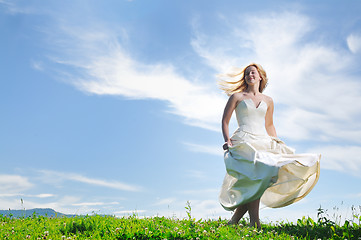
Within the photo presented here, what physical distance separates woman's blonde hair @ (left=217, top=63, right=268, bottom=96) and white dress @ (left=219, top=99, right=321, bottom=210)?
0.69 m

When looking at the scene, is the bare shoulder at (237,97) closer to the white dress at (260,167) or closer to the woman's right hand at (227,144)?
the white dress at (260,167)

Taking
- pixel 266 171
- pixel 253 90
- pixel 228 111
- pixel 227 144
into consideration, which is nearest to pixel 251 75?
pixel 253 90

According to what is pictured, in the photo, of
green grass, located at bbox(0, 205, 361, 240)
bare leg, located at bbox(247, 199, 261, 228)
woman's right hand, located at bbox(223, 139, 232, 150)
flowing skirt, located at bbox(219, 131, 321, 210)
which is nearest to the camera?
green grass, located at bbox(0, 205, 361, 240)

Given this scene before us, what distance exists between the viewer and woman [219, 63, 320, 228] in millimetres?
8172

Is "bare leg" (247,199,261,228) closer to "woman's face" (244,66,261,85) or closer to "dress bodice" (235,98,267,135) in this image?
"dress bodice" (235,98,267,135)

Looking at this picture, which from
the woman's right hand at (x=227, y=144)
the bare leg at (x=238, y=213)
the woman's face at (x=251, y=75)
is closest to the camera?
the woman's right hand at (x=227, y=144)

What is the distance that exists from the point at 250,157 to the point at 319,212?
1.97 m

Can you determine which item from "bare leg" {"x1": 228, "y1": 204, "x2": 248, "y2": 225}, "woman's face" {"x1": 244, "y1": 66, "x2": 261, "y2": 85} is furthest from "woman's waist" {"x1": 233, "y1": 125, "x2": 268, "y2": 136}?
"bare leg" {"x1": 228, "y1": 204, "x2": 248, "y2": 225}

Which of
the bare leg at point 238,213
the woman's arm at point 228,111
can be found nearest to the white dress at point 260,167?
the woman's arm at point 228,111

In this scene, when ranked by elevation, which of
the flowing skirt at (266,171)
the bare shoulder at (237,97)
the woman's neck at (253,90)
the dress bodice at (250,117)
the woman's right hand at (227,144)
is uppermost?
the woman's neck at (253,90)

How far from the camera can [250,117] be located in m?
8.91

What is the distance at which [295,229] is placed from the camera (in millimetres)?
8672

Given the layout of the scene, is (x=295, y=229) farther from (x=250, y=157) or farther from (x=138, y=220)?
(x=138, y=220)

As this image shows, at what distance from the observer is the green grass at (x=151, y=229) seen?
22.5ft
